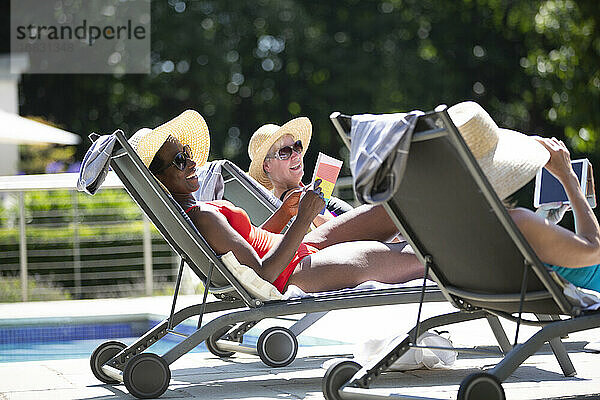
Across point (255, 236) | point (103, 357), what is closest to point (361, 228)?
point (255, 236)

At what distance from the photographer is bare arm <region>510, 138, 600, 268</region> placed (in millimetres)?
2650

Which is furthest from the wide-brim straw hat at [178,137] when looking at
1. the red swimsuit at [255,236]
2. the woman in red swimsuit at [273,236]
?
the red swimsuit at [255,236]

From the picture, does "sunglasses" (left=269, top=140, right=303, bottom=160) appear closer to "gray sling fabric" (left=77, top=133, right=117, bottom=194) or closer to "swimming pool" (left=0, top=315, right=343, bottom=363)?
"swimming pool" (left=0, top=315, right=343, bottom=363)

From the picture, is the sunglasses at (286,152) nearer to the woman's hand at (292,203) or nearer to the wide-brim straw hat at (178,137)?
the woman's hand at (292,203)

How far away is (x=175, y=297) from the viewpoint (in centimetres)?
359

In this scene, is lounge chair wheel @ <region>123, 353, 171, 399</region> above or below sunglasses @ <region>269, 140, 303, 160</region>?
below

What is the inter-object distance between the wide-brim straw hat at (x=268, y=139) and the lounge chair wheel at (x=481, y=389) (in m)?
2.52

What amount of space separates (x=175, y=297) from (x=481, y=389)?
1491mm

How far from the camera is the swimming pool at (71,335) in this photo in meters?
5.58

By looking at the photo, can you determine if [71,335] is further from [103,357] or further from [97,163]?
[97,163]

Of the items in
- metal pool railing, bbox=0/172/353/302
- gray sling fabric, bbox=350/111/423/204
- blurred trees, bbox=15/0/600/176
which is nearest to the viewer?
gray sling fabric, bbox=350/111/423/204

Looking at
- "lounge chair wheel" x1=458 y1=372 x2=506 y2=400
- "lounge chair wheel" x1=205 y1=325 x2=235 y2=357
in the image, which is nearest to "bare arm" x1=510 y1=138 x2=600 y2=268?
"lounge chair wheel" x1=458 y1=372 x2=506 y2=400

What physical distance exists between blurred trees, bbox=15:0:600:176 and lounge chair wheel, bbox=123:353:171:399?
18.2m

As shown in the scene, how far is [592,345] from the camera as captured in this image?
4.22 m
